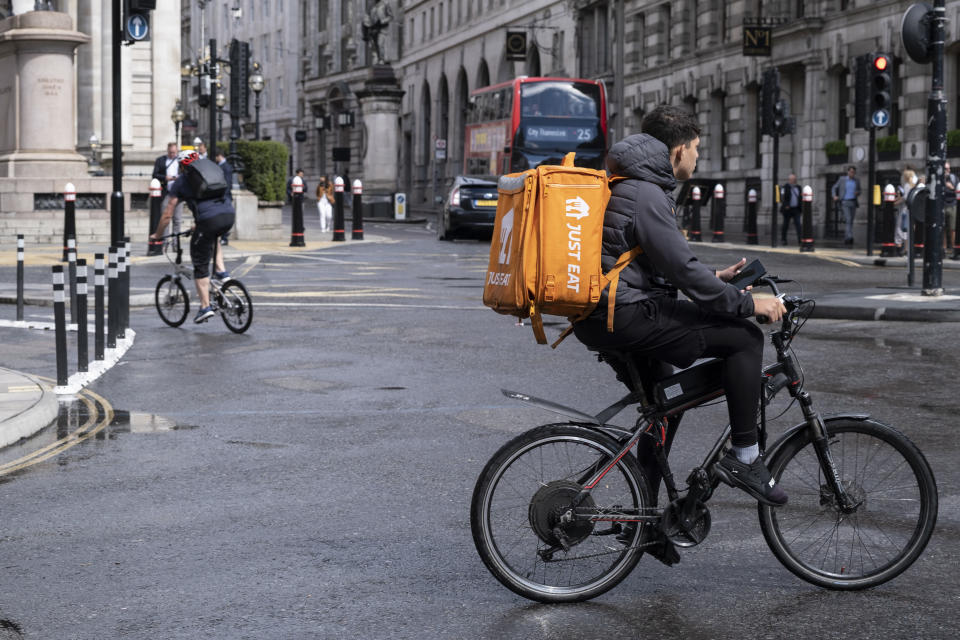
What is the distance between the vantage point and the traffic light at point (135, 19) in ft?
55.5

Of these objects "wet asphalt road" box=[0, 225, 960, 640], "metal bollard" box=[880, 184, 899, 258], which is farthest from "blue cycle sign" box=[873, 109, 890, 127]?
"wet asphalt road" box=[0, 225, 960, 640]

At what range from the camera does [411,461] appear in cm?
755

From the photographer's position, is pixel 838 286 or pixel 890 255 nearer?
pixel 838 286

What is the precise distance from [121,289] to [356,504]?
716 centimetres

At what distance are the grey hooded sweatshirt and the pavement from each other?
4280 millimetres

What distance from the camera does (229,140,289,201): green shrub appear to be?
34750 mm

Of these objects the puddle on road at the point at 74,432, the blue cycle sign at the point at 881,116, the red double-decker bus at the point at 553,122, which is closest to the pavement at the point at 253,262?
the puddle on road at the point at 74,432

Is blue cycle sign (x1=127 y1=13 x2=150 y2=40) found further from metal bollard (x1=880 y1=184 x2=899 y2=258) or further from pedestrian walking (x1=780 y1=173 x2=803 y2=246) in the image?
pedestrian walking (x1=780 y1=173 x2=803 y2=246)

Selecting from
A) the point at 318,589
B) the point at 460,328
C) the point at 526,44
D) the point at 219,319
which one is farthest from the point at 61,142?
the point at 526,44

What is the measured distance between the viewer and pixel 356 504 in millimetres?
6551

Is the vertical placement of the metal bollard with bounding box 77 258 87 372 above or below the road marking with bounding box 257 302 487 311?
above

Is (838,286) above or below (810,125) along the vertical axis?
below

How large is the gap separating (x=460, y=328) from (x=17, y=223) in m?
16.9

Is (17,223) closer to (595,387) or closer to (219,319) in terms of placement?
(219,319)
